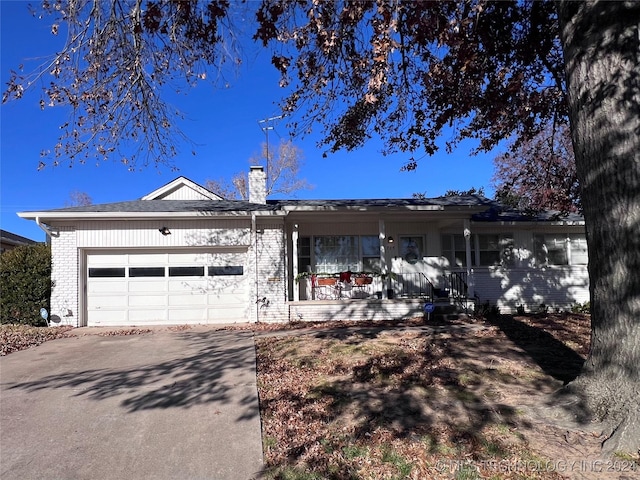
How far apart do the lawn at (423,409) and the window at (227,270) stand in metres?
4.75

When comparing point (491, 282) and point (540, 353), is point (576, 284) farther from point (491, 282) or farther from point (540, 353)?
point (540, 353)

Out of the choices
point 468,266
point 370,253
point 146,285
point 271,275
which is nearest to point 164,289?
point 146,285

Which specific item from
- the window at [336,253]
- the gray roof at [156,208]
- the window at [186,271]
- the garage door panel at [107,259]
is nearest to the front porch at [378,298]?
the window at [336,253]

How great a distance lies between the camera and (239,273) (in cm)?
1266

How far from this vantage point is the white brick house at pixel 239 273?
39.9ft

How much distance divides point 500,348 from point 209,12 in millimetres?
6856

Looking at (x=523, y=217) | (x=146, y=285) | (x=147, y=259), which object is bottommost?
(x=146, y=285)

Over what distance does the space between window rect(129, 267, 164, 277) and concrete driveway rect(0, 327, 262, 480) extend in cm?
402

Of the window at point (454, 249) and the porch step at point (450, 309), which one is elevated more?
the window at point (454, 249)

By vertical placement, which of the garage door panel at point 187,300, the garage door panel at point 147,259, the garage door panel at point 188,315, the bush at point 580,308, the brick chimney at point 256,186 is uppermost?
the brick chimney at point 256,186

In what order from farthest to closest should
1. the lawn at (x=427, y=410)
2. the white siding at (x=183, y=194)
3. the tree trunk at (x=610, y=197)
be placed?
the white siding at (x=183, y=194), the tree trunk at (x=610, y=197), the lawn at (x=427, y=410)

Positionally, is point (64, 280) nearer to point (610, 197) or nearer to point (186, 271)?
point (186, 271)

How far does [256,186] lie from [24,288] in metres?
7.15

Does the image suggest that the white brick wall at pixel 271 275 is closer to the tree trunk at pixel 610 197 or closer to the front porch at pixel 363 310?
the front porch at pixel 363 310
